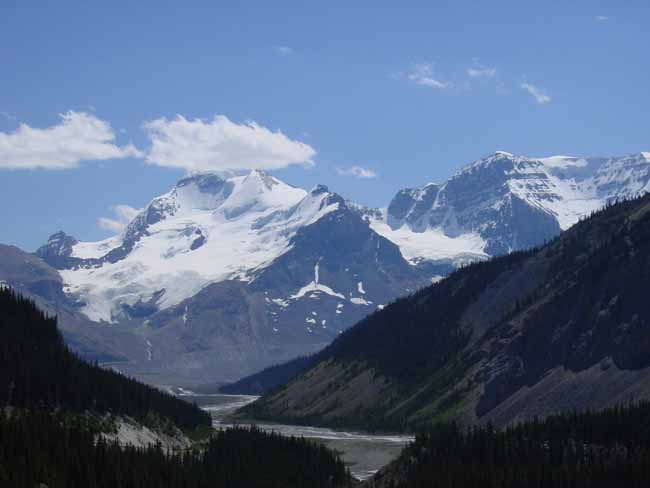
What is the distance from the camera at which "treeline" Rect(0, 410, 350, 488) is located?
127375mm

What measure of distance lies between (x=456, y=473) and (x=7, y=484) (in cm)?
5409

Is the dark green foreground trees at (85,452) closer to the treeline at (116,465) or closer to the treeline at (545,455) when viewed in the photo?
the treeline at (116,465)

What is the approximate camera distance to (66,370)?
191750mm

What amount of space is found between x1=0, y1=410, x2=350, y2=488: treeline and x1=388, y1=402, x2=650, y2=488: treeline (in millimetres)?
15802

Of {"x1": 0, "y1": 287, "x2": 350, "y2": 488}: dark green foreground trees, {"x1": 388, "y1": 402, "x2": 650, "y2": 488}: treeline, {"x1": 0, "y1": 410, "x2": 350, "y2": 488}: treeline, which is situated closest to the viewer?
{"x1": 0, "y1": 410, "x2": 350, "y2": 488}: treeline

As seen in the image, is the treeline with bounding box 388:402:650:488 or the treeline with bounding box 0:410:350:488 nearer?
the treeline with bounding box 0:410:350:488

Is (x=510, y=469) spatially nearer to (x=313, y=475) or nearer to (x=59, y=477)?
(x=313, y=475)

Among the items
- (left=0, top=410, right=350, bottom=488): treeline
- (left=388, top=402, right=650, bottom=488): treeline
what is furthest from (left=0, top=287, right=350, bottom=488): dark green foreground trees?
(left=388, top=402, right=650, bottom=488): treeline

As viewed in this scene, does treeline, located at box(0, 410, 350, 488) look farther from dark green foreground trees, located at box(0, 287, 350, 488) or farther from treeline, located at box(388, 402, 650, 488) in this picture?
treeline, located at box(388, 402, 650, 488)

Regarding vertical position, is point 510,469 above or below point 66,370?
below

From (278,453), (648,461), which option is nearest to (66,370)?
(278,453)

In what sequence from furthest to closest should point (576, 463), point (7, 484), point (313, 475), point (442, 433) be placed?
point (442, 433), point (313, 475), point (576, 463), point (7, 484)

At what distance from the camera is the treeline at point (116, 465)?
12738cm

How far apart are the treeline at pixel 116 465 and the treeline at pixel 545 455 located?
51.8 ft
